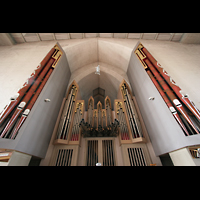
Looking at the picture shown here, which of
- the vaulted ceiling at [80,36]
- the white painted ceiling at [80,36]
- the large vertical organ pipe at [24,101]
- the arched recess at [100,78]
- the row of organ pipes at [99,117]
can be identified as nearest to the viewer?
the large vertical organ pipe at [24,101]

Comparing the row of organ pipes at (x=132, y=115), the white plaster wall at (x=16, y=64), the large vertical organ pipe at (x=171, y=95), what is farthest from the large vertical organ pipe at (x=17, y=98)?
the large vertical organ pipe at (x=171, y=95)

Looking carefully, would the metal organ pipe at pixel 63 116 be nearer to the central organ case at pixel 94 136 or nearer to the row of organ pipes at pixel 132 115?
the central organ case at pixel 94 136

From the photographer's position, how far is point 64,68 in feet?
18.2

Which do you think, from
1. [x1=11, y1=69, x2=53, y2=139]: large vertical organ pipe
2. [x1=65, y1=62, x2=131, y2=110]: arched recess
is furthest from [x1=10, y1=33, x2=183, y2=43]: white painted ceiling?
[x1=11, y1=69, x2=53, y2=139]: large vertical organ pipe

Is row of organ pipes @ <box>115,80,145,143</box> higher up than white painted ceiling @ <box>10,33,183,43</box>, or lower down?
lower down

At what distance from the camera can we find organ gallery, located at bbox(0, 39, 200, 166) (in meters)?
2.77

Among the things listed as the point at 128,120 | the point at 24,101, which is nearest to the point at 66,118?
the point at 24,101

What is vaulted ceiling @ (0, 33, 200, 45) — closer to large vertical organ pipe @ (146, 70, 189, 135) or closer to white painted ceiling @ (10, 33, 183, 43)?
white painted ceiling @ (10, 33, 183, 43)

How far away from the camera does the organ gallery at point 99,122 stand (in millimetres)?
2766

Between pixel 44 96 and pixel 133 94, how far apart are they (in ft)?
14.3

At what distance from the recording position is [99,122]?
474 centimetres

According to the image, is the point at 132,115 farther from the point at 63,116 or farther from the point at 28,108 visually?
the point at 28,108

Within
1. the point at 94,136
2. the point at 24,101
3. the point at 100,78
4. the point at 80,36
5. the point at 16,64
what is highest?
the point at 80,36
